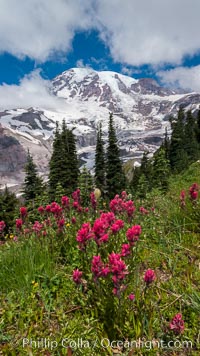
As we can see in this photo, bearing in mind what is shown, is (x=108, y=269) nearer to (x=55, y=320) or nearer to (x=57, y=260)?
(x=55, y=320)

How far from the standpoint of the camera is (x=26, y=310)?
11.3ft

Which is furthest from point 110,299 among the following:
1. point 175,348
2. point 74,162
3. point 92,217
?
point 74,162

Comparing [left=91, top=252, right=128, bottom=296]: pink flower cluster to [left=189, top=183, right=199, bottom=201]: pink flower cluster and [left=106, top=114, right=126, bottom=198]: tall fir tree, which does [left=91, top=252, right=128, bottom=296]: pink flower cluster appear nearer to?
[left=189, top=183, right=199, bottom=201]: pink flower cluster

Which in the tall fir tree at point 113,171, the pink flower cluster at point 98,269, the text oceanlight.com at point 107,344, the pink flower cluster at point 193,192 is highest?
the pink flower cluster at point 193,192

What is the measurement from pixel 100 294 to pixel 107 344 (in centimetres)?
44

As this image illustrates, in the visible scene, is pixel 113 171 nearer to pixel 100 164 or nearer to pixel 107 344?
pixel 100 164

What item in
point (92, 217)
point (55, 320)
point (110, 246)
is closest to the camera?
point (55, 320)

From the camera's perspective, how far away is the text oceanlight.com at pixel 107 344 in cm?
276

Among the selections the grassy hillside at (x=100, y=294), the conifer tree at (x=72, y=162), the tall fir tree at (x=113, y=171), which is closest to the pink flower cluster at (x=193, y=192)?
the grassy hillside at (x=100, y=294)

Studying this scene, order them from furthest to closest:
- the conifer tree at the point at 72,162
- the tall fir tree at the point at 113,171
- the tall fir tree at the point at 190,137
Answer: the tall fir tree at the point at 190,137
the tall fir tree at the point at 113,171
the conifer tree at the point at 72,162

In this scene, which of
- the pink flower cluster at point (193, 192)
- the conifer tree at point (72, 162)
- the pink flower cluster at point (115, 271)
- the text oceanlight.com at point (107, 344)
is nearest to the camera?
the pink flower cluster at point (115, 271)

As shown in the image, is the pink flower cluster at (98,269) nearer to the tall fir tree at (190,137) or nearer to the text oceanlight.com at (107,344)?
the text oceanlight.com at (107,344)

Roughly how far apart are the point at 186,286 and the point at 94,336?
4.11 feet

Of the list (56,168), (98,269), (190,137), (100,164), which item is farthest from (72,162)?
(98,269)
